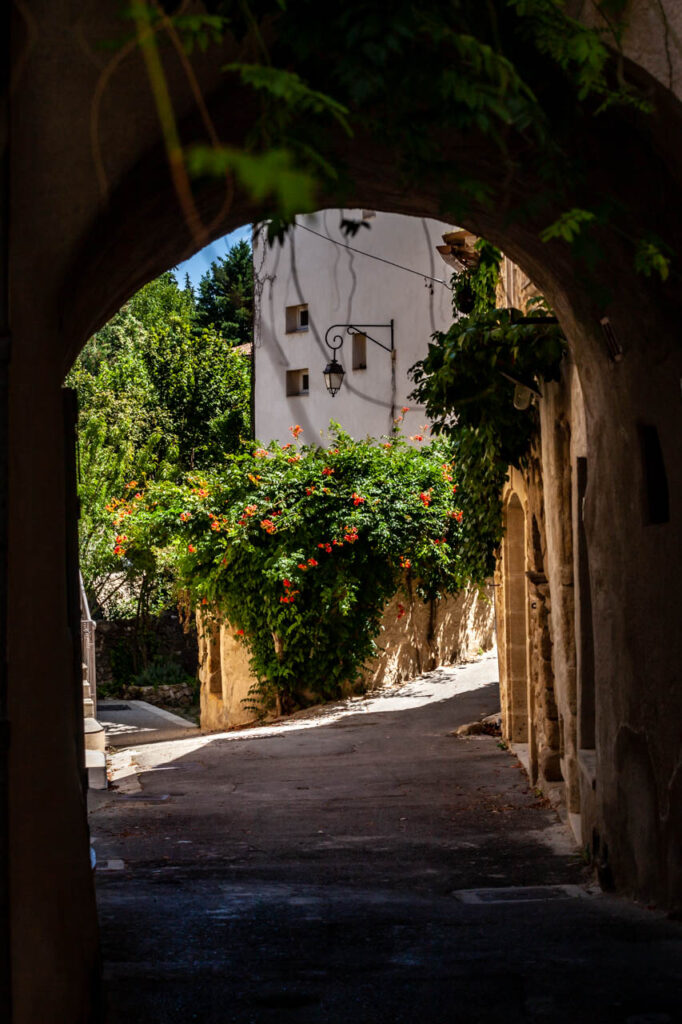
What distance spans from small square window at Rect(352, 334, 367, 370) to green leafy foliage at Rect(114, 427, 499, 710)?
25.9 ft

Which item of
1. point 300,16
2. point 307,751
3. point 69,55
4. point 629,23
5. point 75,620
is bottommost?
point 307,751

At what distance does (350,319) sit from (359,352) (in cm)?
79

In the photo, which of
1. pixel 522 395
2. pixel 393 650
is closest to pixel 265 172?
pixel 522 395

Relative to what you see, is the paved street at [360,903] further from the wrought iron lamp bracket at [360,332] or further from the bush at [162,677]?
the wrought iron lamp bracket at [360,332]

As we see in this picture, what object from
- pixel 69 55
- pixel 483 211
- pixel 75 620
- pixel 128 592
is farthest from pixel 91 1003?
pixel 128 592

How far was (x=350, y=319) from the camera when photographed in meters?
23.9

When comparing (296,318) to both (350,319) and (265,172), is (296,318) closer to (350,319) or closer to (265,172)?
(350,319)

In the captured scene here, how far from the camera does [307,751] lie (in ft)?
41.0

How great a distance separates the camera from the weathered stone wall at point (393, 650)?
16.5m

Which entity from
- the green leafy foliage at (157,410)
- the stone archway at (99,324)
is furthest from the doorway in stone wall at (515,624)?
the green leafy foliage at (157,410)

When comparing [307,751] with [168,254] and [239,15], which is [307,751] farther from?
[239,15]

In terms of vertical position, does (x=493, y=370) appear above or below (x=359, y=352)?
below

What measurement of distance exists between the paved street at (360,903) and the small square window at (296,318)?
15.1m

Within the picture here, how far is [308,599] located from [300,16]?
43.1ft
